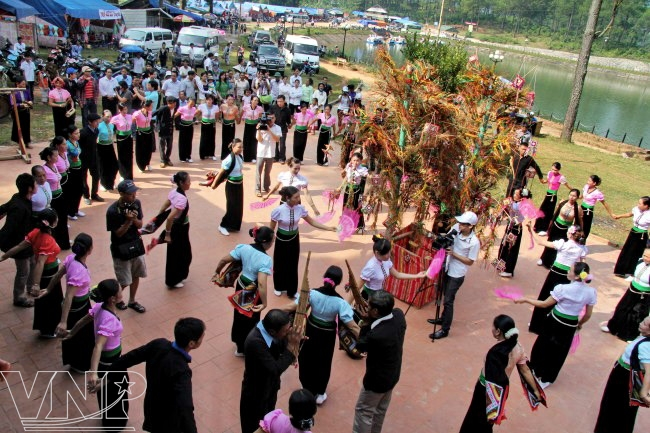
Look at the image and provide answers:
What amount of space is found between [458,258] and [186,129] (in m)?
7.11

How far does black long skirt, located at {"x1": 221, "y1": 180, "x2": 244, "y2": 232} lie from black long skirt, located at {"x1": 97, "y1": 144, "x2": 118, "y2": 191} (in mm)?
2367

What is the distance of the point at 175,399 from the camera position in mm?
3270

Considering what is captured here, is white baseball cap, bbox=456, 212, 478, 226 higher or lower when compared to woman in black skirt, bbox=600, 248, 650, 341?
higher

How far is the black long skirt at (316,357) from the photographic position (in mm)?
4574

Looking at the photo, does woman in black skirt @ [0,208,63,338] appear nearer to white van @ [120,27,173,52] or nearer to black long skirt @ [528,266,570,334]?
black long skirt @ [528,266,570,334]

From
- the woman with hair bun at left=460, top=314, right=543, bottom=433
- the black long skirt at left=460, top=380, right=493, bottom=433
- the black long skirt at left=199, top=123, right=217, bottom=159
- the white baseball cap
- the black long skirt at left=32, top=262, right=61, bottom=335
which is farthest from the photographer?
the black long skirt at left=199, top=123, right=217, bottom=159

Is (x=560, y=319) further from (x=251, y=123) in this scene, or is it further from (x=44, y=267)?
(x=251, y=123)

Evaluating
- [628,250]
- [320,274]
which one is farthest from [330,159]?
[628,250]

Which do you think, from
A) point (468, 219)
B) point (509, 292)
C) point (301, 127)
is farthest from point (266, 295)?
point (301, 127)

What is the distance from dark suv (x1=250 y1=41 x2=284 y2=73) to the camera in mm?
24234

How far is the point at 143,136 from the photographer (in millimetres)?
9867

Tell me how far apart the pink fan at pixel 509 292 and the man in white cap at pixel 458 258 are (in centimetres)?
168

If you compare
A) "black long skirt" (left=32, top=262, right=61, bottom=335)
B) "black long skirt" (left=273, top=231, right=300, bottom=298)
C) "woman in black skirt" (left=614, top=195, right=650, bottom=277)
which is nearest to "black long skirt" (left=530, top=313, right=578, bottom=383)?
"black long skirt" (left=273, top=231, right=300, bottom=298)

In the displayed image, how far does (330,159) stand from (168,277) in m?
7.49
